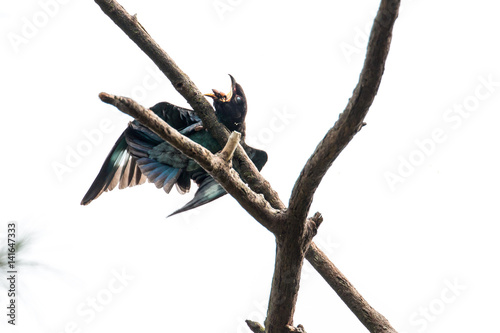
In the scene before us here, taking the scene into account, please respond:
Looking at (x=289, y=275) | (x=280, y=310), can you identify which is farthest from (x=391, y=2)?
(x=280, y=310)

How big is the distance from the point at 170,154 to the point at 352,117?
7.51 ft

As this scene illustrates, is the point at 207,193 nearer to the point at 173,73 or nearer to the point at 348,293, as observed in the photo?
the point at 173,73

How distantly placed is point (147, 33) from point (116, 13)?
0.23m

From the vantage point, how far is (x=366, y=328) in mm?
3156

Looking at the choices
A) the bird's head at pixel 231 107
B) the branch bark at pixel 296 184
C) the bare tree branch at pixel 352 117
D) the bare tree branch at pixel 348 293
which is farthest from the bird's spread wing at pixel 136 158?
the bare tree branch at pixel 352 117

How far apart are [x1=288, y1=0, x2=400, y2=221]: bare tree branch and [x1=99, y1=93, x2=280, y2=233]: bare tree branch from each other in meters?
0.14

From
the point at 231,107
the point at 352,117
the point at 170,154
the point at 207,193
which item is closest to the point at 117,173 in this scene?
the point at 170,154

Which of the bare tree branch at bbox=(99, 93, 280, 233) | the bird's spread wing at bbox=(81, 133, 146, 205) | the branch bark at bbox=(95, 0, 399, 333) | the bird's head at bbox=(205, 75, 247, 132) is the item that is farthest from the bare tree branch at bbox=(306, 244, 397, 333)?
the bird's spread wing at bbox=(81, 133, 146, 205)

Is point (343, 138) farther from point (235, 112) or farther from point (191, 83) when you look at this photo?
point (235, 112)

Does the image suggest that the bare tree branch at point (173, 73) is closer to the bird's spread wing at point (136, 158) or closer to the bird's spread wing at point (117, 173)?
the bird's spread wing at point (136, 158)

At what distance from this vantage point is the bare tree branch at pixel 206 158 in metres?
2.18

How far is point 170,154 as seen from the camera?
424 centimetres

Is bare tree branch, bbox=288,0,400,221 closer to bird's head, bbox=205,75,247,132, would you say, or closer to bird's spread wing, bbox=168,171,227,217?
bird's spread wing, bbox=168,171,227,217

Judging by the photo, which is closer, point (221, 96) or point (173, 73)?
point (173, 73)
